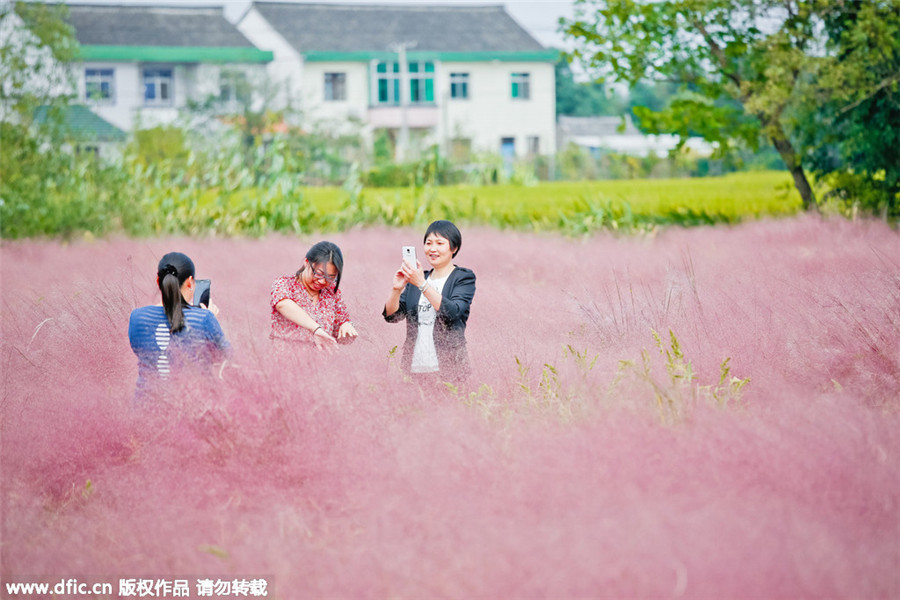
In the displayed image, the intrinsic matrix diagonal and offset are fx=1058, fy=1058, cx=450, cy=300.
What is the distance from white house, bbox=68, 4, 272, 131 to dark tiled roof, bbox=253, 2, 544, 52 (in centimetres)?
214

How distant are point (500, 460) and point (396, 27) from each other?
3944 cm

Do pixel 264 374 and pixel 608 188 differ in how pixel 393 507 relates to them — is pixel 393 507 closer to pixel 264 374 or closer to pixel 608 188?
pixel 264 374

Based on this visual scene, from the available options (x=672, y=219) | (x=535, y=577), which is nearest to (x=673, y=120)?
(x=672, y=219)

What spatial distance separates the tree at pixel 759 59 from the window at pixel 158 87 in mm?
26812

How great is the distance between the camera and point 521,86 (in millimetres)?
41688

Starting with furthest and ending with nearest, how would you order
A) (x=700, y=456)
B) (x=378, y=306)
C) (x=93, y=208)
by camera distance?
(x=93, y=208)
(x=378, y=306)
(x=700, y=456)

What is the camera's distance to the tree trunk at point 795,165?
14.1 metres

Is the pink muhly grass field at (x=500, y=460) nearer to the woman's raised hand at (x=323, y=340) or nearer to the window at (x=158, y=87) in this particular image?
the woman's raised hand at (x=323, y=340)

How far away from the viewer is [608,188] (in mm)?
24562

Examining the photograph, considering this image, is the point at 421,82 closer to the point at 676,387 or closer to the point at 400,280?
the point at 400,280

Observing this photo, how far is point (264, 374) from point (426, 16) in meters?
40.1

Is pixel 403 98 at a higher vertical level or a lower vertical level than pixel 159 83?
lower

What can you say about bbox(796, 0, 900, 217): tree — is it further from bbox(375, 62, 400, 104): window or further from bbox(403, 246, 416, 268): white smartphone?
bbox(375, 62, 400, 104): window

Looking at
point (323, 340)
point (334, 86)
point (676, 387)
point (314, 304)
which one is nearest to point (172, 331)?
point (323, 340)
